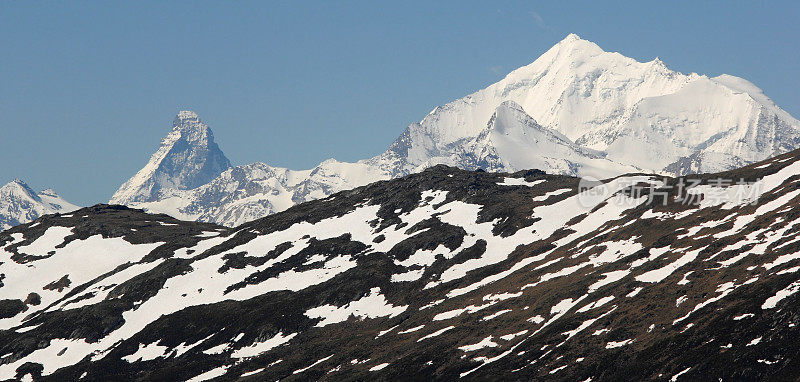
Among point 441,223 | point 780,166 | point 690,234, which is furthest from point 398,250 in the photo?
point 780,166

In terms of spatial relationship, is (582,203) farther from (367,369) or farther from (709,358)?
(709,358)

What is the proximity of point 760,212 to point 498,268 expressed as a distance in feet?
133

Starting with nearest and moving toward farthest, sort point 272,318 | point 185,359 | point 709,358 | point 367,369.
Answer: point 709,358, point 367,369, point 185,359, point 272,318

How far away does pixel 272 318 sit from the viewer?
13862 centimetres

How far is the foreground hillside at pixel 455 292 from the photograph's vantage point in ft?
262

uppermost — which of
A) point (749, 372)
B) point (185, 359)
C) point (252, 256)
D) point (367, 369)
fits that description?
point (252, 256)

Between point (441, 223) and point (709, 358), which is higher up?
point (441, 223)

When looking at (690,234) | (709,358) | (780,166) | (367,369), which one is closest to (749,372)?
(709,358)

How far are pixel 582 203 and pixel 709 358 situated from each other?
102m

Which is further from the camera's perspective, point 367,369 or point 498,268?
point 498,268

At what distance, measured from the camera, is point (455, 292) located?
13375 centimetres

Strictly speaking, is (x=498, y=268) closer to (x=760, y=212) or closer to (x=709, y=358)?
(x=760, y=212)

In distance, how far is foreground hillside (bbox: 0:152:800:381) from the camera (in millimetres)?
79938

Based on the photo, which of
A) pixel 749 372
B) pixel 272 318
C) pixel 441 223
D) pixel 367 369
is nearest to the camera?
pixel 749 372
